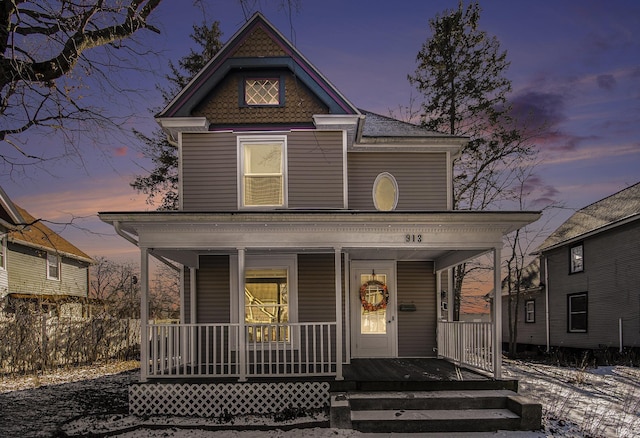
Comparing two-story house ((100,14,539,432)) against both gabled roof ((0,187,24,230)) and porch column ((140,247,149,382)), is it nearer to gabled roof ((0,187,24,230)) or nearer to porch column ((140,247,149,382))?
porch column ((140,247,149,382))

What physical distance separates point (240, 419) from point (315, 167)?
5.33 meters

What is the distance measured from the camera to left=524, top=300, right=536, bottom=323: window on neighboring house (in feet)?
76.7

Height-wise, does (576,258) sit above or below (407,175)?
below

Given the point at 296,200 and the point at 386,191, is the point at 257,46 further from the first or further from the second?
the point at 386,191

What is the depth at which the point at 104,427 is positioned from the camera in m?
7.86

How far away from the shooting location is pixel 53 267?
912 inches

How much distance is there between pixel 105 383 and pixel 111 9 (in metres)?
9.10

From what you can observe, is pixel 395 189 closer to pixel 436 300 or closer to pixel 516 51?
pixel 436 300

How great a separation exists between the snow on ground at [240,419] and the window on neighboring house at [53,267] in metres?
11.9

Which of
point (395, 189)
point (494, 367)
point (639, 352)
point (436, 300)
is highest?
point (395, 189)

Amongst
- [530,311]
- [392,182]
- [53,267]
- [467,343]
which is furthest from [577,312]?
[53,267]

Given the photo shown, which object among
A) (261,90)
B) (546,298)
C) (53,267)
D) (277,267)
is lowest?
(546,298)

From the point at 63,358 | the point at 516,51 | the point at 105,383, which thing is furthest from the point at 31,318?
the point at 516,51

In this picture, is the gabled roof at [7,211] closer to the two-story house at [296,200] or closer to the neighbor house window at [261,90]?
the two-story house at [296,200]
